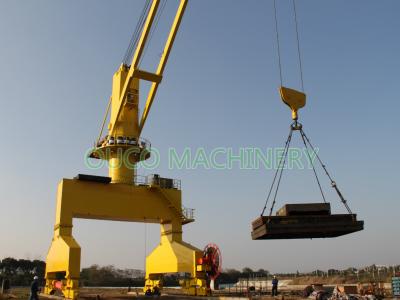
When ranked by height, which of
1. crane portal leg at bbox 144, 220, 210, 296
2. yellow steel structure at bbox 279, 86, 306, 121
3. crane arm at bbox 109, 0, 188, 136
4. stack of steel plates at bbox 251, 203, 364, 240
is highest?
crane arm at bbox 109, 0, 188, 136

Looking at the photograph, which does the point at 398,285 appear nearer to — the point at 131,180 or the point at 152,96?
the point at 131,180

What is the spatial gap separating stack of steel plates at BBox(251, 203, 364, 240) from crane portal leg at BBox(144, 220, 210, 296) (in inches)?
353

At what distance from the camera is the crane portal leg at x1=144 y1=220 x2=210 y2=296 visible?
2175 centimetres

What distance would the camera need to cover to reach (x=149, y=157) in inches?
1043

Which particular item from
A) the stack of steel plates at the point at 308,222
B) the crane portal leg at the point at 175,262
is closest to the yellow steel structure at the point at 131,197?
the crane portal leg at the point at 175,262

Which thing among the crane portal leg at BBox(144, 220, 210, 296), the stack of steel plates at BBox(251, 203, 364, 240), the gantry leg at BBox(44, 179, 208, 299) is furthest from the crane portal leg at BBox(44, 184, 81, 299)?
the stack of steel plates at BBox(251, 203, 364, 240)

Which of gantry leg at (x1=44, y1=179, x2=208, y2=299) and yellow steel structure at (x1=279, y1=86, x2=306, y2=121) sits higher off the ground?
yellow steel structure at (x1=279, y1=86, x2=306, y2=121)

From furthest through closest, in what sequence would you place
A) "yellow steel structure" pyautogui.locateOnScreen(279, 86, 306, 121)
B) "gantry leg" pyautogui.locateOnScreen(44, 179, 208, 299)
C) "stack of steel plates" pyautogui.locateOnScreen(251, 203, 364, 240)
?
"gantry leg" pyautogui.locateOnScreen(44, 179, 208, 299) < "yellow steel structure" pyautogui.locateOnScreen(279, 86, 306, 121) < "stack of steel plates" pyautogui.locateOnScreen(251, 203, 364, 240)

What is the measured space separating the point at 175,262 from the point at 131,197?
4.67 metres

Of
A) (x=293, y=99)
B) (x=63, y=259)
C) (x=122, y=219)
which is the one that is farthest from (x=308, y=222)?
(x=122, y=219)

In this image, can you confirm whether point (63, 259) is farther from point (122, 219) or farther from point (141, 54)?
point (141, 54)

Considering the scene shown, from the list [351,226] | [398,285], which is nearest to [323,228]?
[351,226]

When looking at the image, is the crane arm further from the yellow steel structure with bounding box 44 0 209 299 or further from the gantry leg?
the gantry leg

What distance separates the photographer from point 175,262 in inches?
893
